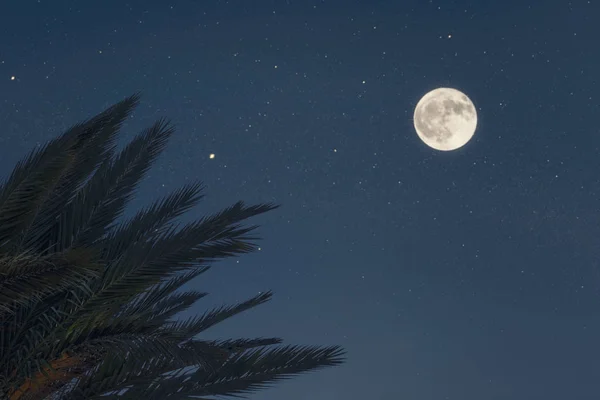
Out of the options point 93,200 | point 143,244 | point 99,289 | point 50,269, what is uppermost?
point 93,200

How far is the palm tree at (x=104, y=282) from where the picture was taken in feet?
16.3

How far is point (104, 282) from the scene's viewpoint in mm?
5637

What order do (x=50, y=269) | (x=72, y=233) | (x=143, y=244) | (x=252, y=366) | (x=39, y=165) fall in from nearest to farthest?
(x=50, y=269) → (x=39, y=165) → (x=143, y=244) → (x=72, y=233) → (x=252, y=366)

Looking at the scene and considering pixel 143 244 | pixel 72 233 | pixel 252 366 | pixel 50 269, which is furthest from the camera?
pixel 252 366

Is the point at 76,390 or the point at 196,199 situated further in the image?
the point at 196,199

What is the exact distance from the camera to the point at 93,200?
659cm

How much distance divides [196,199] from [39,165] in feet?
5.43

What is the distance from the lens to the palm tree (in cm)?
496

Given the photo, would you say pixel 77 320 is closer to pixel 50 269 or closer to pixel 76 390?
pixel 76 390

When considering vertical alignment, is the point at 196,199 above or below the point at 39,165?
above

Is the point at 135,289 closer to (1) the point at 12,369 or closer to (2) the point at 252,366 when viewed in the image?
(1) the point at 12,369

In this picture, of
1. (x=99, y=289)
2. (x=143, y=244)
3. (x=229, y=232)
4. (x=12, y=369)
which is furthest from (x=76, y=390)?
(x=229, y=232)

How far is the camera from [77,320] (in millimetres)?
5660

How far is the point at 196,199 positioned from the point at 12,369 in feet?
7.08
